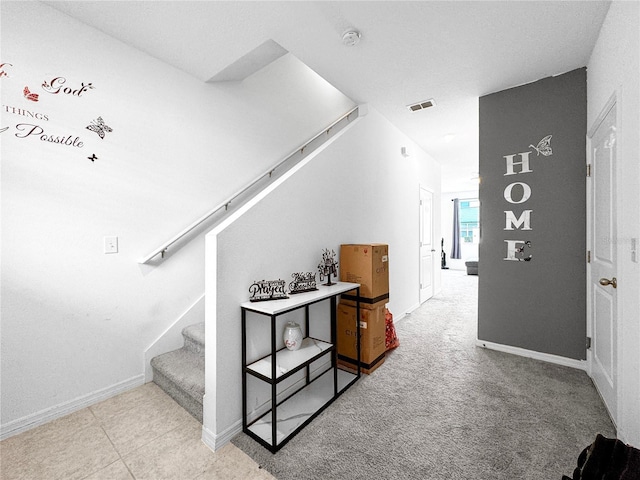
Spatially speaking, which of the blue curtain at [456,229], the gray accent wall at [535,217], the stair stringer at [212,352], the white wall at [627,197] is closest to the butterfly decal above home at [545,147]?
the gray accent wall at [535,217]

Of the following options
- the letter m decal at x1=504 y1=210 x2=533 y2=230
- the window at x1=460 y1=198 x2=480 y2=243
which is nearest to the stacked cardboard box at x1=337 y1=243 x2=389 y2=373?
the letter m decal at x1=504 y1=210 x2=533 y2=230

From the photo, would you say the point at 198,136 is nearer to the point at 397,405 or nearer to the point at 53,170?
the point at 53,170

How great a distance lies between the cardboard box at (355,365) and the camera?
257 cm

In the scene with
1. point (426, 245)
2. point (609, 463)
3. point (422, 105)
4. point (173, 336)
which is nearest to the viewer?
point (609, 463)

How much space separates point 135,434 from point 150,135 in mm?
2242

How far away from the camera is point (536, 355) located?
9.30 feet

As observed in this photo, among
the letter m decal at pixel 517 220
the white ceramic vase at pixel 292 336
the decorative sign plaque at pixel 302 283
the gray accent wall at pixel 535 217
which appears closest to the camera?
the white ceramic vase at pixel 292 336

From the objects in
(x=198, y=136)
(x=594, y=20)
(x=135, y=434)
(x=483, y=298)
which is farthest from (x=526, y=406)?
(x=198, y=136)

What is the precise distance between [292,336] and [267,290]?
16.0 inches

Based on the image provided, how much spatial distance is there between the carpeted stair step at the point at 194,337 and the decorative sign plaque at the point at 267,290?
77 centimetres

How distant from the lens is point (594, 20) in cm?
204

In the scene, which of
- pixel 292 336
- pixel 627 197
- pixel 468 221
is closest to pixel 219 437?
pixel 292 336

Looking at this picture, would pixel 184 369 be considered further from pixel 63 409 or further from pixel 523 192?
pixel 523 192

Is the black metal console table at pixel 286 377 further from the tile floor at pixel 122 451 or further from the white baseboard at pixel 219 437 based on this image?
the tile floor at pixel 122 451
